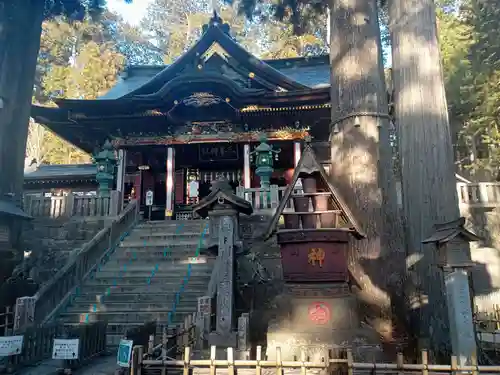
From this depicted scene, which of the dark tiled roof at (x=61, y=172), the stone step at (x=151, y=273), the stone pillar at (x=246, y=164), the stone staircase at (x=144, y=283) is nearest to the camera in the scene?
the stone staircase at (x=144, y=283)

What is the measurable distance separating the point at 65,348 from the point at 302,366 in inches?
160

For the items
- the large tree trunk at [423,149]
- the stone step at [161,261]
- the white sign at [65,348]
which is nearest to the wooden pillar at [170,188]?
the stone step at [161,261]

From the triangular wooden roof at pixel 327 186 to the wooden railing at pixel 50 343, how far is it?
147 inches

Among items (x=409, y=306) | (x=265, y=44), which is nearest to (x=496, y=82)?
(x=409, y=306)

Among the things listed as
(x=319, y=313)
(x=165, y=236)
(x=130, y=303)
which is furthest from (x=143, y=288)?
(x=319, y=313)

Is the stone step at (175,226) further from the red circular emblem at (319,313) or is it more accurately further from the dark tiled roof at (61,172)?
the dark tiled roof at (61,172)

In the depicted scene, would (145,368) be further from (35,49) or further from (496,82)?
(496,82)

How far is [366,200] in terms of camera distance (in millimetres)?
6082

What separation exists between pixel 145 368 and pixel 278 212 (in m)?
2.86

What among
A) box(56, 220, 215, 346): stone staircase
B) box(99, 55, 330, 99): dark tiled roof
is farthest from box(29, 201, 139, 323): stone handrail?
box(99, 55, 330, 99): dark tiled roof

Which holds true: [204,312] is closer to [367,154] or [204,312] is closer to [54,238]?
[367,154]

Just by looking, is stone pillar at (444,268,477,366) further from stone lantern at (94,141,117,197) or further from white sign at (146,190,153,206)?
white sign at (146,190,153,206)

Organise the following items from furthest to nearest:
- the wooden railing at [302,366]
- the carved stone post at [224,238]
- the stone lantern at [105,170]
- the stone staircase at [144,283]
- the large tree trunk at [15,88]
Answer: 1. the stone lantern at [105,170]
2. the large tree trunk at [15,88]
3. the stone staircase at [144,283]
4. the carved stone post at [224,238]
5. the wooden railing at [302,366]

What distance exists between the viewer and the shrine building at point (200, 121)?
1552cm
